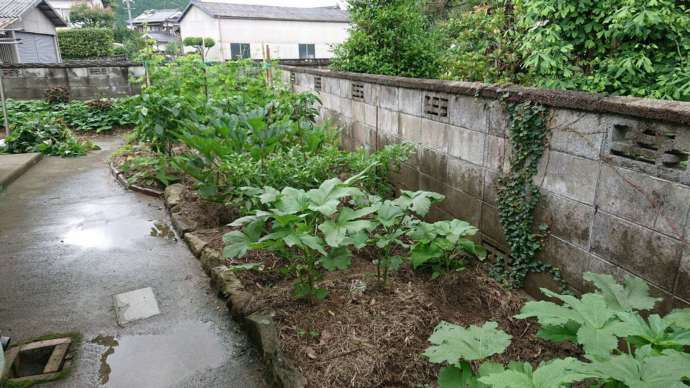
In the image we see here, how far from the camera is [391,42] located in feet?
21.5

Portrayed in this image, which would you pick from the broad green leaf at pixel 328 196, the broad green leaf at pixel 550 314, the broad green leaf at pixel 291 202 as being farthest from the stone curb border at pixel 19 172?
the broad green leaf at pixel 550 314

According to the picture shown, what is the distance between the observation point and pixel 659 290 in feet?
8.13

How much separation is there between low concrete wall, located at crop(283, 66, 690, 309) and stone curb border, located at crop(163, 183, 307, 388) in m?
1.88

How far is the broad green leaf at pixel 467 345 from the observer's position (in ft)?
6.30

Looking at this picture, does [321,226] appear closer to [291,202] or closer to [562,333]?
[291,202]

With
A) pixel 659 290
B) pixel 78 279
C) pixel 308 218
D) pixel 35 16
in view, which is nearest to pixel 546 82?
pixel 659 290

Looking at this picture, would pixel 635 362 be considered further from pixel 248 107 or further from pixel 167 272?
pixel 248 107

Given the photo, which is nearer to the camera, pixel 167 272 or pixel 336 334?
pixel 336 334

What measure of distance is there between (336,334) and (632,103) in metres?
2.16

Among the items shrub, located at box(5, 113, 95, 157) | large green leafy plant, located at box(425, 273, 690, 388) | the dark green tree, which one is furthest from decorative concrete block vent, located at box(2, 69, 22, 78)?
the dark green tree

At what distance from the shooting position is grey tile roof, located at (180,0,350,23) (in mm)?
29312

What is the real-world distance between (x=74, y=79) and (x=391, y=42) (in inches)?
461

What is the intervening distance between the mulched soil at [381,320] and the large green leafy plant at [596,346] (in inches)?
24.7

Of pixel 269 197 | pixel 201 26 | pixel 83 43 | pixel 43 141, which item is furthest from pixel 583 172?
pixel 201 26
